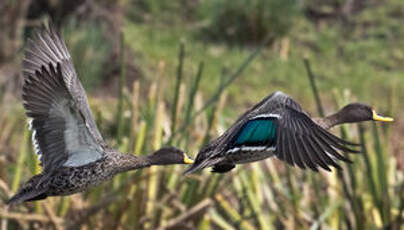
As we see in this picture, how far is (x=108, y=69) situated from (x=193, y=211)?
150 inches

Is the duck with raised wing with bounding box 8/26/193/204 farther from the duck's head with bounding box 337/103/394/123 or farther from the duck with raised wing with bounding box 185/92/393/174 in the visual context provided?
the duck's head with bounding box 337/103/394/123

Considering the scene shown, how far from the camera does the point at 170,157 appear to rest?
1.52 metres

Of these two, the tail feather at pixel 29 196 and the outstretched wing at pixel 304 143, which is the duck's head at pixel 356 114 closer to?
the outstretched wing at pixel 304 143

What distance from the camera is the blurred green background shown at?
3.24m

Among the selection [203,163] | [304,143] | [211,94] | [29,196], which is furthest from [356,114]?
[211,94]

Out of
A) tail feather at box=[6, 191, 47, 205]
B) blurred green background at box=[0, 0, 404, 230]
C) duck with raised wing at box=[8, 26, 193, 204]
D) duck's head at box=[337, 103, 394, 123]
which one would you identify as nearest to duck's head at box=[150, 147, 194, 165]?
duck with raised wing at box=[8, 26, 193, 204]

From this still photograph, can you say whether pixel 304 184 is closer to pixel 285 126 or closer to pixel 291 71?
pixel 285 126

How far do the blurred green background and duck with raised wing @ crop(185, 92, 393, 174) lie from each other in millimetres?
630

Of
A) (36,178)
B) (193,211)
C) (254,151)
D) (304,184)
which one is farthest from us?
(304,184)

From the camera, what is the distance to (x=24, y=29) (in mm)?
6832

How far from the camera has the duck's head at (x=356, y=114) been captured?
190cm

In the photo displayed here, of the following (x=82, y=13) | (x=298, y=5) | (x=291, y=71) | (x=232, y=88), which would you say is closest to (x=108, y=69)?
(x=82, y=13)

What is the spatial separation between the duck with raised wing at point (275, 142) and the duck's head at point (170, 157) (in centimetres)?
3

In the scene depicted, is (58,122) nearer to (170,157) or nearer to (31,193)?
(31,193)
